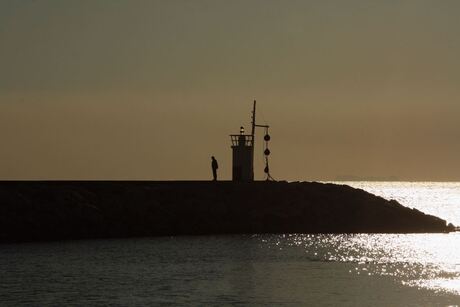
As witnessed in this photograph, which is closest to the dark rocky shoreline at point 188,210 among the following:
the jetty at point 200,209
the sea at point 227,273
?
the jetty at point 200,209

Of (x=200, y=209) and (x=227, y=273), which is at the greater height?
(x=200, y=209)

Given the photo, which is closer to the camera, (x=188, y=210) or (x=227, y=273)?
(x=227, y=273)

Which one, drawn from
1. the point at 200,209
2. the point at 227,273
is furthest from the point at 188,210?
the point at 227,273

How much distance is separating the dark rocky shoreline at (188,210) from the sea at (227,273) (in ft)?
6.69

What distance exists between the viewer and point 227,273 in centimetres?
5338

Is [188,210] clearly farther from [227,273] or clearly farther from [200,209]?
[227,273]

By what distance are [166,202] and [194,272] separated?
20.4m

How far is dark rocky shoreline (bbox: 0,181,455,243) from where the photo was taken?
219ft

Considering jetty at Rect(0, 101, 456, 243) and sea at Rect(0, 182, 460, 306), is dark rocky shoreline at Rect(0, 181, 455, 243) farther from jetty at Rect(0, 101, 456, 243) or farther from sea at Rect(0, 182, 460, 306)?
sea at Rect(0, 182, 460, 306)

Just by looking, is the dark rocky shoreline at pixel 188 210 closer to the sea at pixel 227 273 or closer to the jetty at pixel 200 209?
the jetty at pixel 200 209

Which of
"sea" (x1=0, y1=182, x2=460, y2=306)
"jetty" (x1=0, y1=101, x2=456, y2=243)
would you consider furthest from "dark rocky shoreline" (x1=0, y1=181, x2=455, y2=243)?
"sea" (x1=0, y1=182, x2=460, y2=306)

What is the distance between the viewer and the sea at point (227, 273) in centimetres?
4491

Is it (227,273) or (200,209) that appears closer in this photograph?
(227,273)

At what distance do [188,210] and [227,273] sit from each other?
1984 cm
